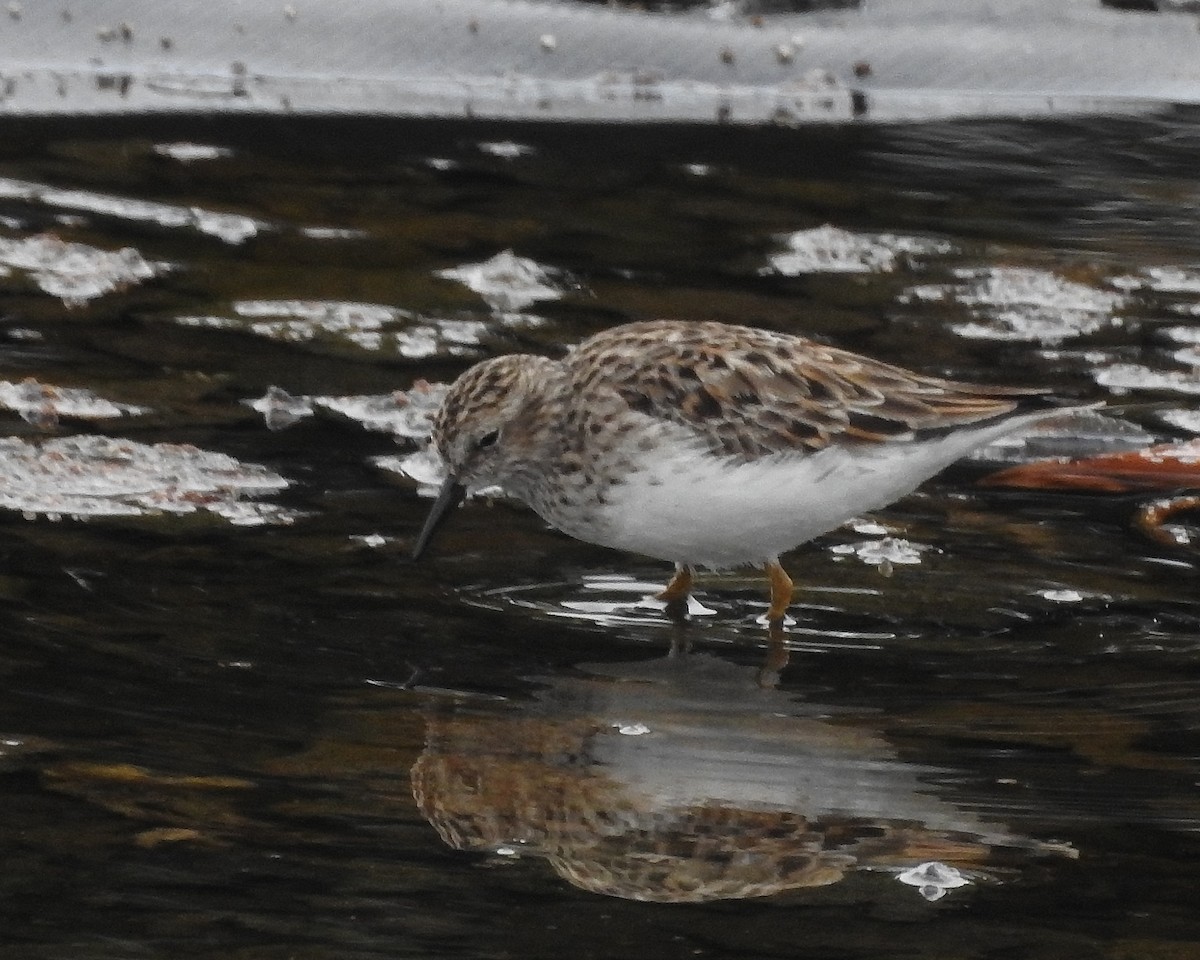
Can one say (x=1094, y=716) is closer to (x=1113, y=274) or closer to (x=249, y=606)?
(x=249, y=606)

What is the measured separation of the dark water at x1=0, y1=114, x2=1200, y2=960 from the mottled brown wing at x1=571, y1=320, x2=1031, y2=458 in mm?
474

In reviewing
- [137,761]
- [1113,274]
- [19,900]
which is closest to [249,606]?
[137,761]

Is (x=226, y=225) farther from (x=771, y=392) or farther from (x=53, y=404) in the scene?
(x=771, y=392)

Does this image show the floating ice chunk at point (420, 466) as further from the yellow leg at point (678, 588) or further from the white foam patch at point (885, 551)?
the white foam patch at point (885, 551)

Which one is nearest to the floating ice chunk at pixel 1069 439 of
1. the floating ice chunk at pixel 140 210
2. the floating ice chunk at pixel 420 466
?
the floating ice chunk at pixel 420 466

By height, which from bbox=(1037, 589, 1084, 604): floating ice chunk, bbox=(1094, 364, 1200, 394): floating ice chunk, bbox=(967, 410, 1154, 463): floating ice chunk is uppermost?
bbox=(1094, 364, 1200, 394): floating ice chunk

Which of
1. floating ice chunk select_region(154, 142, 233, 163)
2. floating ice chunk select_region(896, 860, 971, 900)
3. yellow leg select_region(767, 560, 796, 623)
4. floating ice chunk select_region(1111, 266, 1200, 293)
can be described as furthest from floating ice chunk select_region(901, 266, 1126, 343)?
floating ice chunk select_region(896, 860, 971, 900)

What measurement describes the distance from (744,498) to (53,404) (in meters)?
2.59

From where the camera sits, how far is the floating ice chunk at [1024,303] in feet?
27.5

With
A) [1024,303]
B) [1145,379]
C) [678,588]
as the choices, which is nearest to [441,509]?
[678,588]

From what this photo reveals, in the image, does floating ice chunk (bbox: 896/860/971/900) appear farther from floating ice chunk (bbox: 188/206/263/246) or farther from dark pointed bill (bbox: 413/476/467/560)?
floating ice chunk (bbox: 188/206/263/246)

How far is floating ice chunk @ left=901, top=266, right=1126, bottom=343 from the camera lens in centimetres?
838

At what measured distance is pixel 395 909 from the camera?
163 inches

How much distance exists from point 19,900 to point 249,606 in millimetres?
1668
